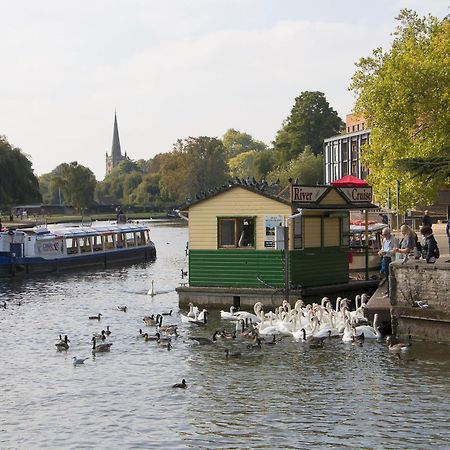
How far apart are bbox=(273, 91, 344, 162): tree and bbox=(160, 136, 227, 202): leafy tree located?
31.1m

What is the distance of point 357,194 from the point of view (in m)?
38.7

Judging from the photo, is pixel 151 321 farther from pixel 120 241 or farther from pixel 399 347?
pixel 120 241

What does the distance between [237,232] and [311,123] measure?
120930 mm

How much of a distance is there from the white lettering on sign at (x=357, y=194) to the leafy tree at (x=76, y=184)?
148913 millimetres

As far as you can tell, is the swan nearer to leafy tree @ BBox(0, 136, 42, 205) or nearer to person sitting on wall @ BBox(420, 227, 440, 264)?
person sitting on wall @ BBox(420, 227, 440, 264)

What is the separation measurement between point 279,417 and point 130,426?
3.39 meters

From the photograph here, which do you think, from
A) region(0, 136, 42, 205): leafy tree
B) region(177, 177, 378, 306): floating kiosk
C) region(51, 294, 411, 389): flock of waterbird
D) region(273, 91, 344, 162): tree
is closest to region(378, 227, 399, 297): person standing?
region(51, 294, 411, 389): flock of waterbird

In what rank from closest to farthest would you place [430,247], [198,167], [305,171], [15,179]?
[430,247] → [15,179] → [305,171] → [198,167]

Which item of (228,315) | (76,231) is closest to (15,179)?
(76,231)

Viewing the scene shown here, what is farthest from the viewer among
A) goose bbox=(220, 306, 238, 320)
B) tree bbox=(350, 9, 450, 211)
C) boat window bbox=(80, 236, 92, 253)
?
boat window bbox=(80, 236, 92, 253)

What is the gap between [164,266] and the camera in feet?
226

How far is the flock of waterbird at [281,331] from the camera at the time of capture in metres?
29.5

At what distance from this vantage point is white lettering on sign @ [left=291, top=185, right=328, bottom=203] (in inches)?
1389

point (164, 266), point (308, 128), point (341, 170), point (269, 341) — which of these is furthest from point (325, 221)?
point (308, 128)
